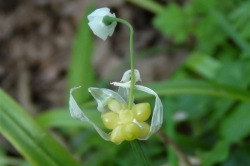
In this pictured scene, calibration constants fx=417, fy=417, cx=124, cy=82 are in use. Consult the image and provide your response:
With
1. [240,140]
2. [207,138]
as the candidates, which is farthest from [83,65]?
[240,140]

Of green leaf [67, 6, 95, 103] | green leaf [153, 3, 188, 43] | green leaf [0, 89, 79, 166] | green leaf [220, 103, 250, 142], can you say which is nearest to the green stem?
green leaf [0, 89, 79, 166]

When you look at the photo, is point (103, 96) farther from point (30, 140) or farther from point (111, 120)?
point (30, 140)

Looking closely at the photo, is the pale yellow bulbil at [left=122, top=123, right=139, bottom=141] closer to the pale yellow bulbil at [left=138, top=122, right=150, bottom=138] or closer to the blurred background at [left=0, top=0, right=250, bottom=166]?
the pale yellow bulbil at [left=138, top=122, right=150, bottom=138]

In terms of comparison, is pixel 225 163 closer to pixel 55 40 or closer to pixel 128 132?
pixel 128 132

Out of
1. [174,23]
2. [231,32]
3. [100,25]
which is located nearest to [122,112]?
[100,25]

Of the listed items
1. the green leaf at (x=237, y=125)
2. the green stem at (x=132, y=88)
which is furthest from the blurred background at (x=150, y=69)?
the green stem at (x=132, y=88)

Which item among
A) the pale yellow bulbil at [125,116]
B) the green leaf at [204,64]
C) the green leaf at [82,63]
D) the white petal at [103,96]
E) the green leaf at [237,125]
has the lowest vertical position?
the green leaf at [82,63]

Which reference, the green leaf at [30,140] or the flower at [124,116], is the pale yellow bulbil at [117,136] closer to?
the flower at [124,116]
